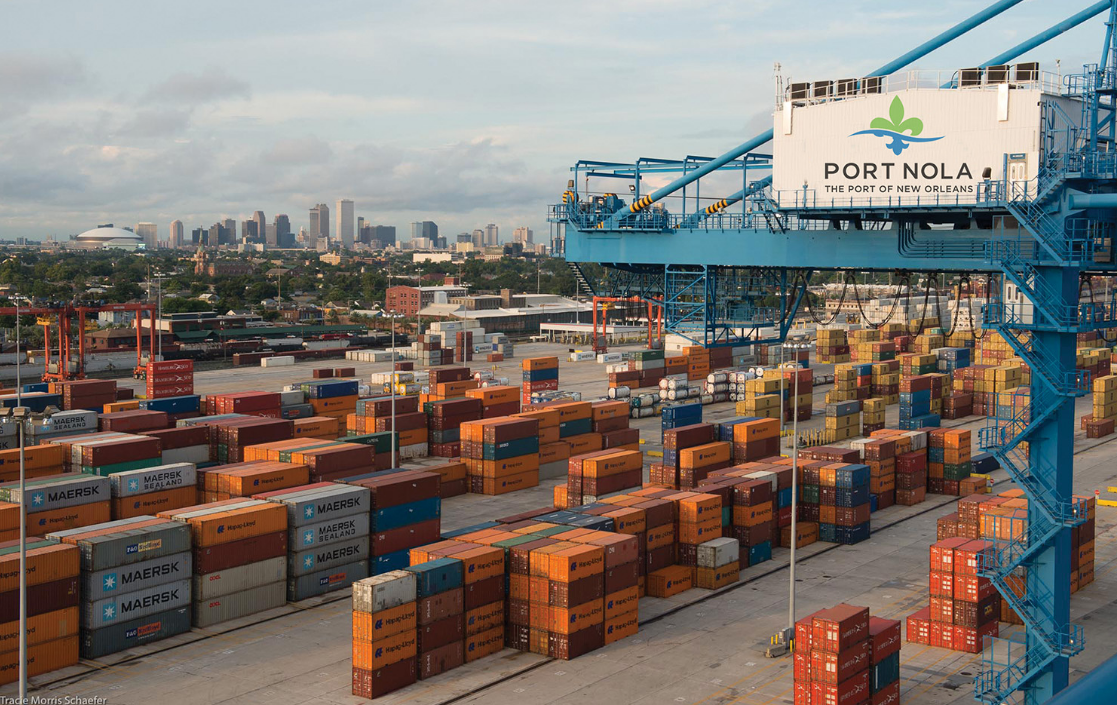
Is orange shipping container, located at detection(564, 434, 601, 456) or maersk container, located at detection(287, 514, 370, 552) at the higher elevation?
maersk container, located at detection(287, 514, 370, 552)

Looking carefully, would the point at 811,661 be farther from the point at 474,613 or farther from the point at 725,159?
the point at 725,159

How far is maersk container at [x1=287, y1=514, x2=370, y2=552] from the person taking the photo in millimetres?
36500

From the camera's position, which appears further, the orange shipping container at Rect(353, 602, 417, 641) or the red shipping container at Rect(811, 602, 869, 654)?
the orange shipping container at Rect(353, 602, 417, 641)

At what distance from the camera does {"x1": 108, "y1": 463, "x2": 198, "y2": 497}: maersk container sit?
39.1 metres

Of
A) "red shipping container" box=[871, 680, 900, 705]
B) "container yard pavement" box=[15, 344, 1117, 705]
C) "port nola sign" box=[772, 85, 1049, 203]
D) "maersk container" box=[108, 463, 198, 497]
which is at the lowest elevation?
"container yard pavement" box=[15, 344, 1117, 705]

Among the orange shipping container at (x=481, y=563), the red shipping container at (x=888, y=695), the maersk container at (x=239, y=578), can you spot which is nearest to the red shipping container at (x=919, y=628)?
the red shipping container at (x=888, y=695)

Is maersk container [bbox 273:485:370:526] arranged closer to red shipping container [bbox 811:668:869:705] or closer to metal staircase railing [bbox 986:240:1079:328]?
red shipping container [bbox 811:668:869:705]

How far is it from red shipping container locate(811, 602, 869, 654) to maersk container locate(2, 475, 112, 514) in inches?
1016

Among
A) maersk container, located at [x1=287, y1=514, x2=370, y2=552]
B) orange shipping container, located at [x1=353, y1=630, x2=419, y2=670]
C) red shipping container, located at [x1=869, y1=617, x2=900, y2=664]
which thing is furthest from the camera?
maersk container, located at [x1=287, y1=514, x2=370, y2=552]

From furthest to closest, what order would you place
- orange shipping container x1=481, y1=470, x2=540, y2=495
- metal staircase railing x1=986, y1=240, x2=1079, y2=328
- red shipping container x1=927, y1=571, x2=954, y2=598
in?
orange shipping container x1=481, y1=470, x2=540, y2=495 → red shipping container x1=927, y1=571, x2=954, y2=598 → metal staircase railing x1=986, y1=240, x2=1079, y2=328

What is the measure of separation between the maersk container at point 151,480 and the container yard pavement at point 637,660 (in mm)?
8095

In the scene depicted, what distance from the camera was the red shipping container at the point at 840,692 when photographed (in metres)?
26.9

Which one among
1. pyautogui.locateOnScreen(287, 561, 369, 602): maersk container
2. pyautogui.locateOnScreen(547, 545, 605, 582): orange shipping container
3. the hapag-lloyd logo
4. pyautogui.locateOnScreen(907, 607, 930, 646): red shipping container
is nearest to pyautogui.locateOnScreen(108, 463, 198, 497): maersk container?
pyautogui.locateOnScreen(287, 561, 369, 602): maersk container

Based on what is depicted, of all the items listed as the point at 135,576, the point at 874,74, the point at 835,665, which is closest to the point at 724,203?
the point at 874,74
